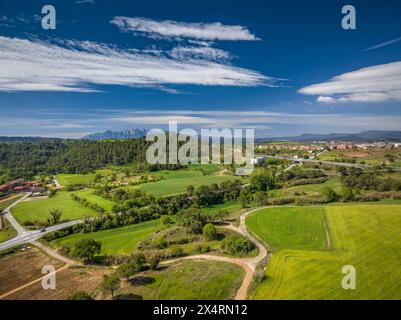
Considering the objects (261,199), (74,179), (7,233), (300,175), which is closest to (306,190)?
(300,175)

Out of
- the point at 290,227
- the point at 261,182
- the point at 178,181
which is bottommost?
the point at 290,227

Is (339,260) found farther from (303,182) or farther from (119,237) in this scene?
(303,182)

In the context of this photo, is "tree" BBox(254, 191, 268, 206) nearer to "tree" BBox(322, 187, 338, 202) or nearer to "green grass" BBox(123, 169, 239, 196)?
"tree" BBox(322, 187, 338, 202)

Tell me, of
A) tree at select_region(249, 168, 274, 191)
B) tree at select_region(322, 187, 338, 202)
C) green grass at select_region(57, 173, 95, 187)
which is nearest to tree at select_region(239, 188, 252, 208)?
tree at select_region(249, 168, 274, 191)
